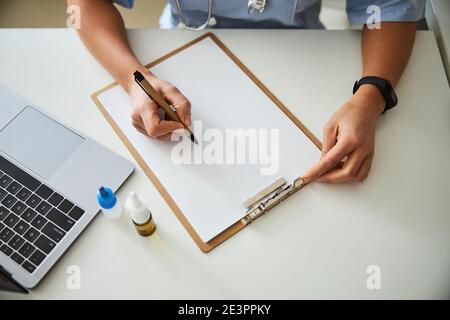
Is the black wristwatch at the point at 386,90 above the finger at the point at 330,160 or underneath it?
above

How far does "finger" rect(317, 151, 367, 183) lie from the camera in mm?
666

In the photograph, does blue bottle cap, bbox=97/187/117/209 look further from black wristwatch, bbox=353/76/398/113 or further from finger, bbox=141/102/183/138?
black wristwatch, bbox=353/76/398/113

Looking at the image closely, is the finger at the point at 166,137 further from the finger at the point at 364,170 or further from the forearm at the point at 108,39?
the finger at the point at 364,170

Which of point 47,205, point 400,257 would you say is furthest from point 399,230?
point 47,205

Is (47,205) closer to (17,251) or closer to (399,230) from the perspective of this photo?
(17,251)

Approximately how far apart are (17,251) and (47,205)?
8cm

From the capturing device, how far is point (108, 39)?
80cm

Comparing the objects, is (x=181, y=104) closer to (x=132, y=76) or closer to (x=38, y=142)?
(x=132, y=76)

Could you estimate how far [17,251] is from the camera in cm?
63

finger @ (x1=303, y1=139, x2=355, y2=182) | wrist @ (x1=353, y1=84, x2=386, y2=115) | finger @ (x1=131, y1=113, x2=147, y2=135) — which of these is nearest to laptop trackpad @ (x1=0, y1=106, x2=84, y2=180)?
finger @ (x1=131, y1=113, x2=147, y2=135)

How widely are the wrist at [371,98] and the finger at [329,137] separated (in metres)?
0.07

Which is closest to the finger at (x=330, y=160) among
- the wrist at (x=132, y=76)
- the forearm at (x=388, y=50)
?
the forearm at (x=388, y=50)

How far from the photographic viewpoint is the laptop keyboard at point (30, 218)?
24.7 inches

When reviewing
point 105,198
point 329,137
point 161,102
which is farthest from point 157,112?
point 329,137
